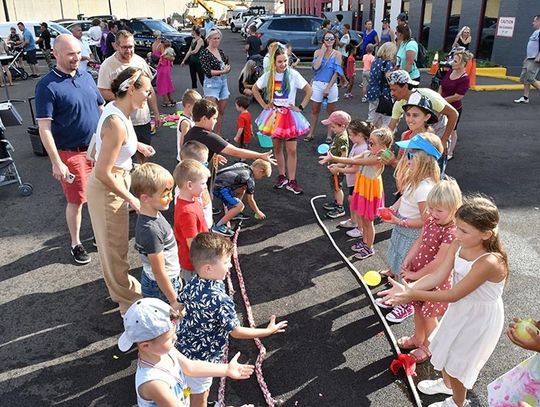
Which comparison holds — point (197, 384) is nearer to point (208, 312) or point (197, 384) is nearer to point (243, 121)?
point (208, 312)

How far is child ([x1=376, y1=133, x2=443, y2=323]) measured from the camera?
358cm

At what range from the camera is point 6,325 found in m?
3.88

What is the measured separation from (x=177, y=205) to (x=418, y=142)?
1.93 metres

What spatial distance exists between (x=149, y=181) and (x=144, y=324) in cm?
124

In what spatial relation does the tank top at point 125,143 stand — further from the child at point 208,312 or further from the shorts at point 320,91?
the shorts at point 320,91

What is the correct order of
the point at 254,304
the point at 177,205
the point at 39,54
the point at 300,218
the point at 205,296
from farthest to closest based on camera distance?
the point at 39,54, the point at 300,218, the point at 254,304, the point at 177,205, the point at 205,296

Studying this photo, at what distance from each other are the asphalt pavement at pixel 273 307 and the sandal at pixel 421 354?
0.20 feet

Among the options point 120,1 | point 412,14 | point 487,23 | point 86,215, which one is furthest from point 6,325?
point 120,1

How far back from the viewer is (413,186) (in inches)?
143

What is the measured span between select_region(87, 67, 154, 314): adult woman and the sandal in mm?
2280

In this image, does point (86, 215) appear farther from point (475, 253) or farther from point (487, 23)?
point (487, 23)

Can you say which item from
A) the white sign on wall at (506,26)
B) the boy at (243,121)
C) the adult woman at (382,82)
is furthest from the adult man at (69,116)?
the white sign on wall at (506,26)

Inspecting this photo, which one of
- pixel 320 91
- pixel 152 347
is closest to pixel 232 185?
A: pixel 152 347

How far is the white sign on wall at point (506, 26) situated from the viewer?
51.1 feet
